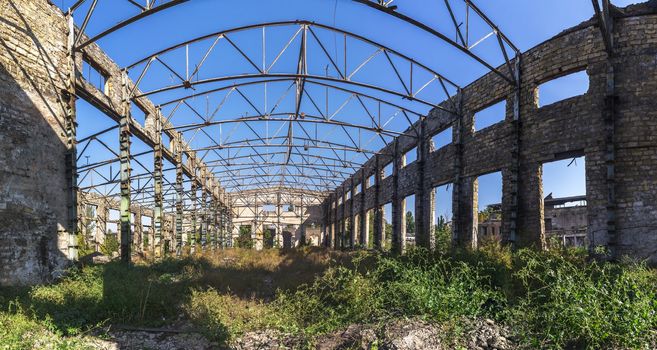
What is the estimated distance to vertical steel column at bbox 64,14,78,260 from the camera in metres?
9.59

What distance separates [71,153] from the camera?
9.84 metres

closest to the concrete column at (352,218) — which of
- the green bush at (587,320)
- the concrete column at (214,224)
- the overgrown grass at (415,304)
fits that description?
the concrete column at (214,224)

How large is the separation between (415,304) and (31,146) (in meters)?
8.94

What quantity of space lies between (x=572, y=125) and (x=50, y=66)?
42.1 ft

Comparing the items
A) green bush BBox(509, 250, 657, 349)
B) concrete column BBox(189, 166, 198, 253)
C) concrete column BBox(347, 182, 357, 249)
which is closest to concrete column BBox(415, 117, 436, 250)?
green bush BBox(509, 250, 657, 349)

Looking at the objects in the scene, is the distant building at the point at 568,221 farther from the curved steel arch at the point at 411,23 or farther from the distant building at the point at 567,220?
the curved steel arch at the point at 411,23

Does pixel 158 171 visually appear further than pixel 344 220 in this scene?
No

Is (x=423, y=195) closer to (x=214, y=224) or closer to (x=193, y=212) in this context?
(x=193, y=212)

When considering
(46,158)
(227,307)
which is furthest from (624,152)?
(46,158)

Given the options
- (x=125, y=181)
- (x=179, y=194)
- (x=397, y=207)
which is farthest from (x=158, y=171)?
(x=397, y=207)

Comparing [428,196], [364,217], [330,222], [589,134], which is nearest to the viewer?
[589,134]

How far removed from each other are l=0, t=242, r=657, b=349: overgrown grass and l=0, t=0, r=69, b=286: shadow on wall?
738 millimetres

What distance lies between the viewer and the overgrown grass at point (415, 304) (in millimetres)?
4973

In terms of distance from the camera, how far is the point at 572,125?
944 centimetres
